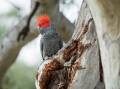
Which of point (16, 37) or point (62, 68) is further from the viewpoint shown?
point (16, 37)

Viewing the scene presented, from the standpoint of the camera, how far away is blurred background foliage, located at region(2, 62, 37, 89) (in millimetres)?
3799

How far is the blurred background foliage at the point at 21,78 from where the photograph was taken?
3.80m

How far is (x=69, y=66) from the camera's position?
172 centimetres

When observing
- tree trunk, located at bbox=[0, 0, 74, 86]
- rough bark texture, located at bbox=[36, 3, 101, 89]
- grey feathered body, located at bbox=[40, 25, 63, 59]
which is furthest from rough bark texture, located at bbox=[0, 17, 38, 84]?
rough bark texture, located at bbox=[36, 3, 101, 89]

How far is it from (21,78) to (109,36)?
8.88 ft

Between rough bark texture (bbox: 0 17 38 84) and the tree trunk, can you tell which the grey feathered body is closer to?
the tree trunk

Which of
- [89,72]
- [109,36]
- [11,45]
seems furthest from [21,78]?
[109,36]

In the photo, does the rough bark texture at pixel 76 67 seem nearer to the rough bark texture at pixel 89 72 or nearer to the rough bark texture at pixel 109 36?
the rough bark texture at pixel 89 72

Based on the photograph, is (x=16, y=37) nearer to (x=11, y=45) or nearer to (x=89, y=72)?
(x=11, y=45)

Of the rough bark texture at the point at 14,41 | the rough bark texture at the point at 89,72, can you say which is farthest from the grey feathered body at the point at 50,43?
the rough bark texture at the point at 14,41

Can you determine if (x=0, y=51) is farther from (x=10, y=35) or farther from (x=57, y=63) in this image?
(x=57, y=63)

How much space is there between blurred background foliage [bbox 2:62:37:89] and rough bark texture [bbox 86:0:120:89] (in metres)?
2.37

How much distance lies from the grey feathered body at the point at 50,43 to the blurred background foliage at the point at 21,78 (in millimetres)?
1447

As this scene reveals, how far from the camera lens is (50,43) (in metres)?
2.24
